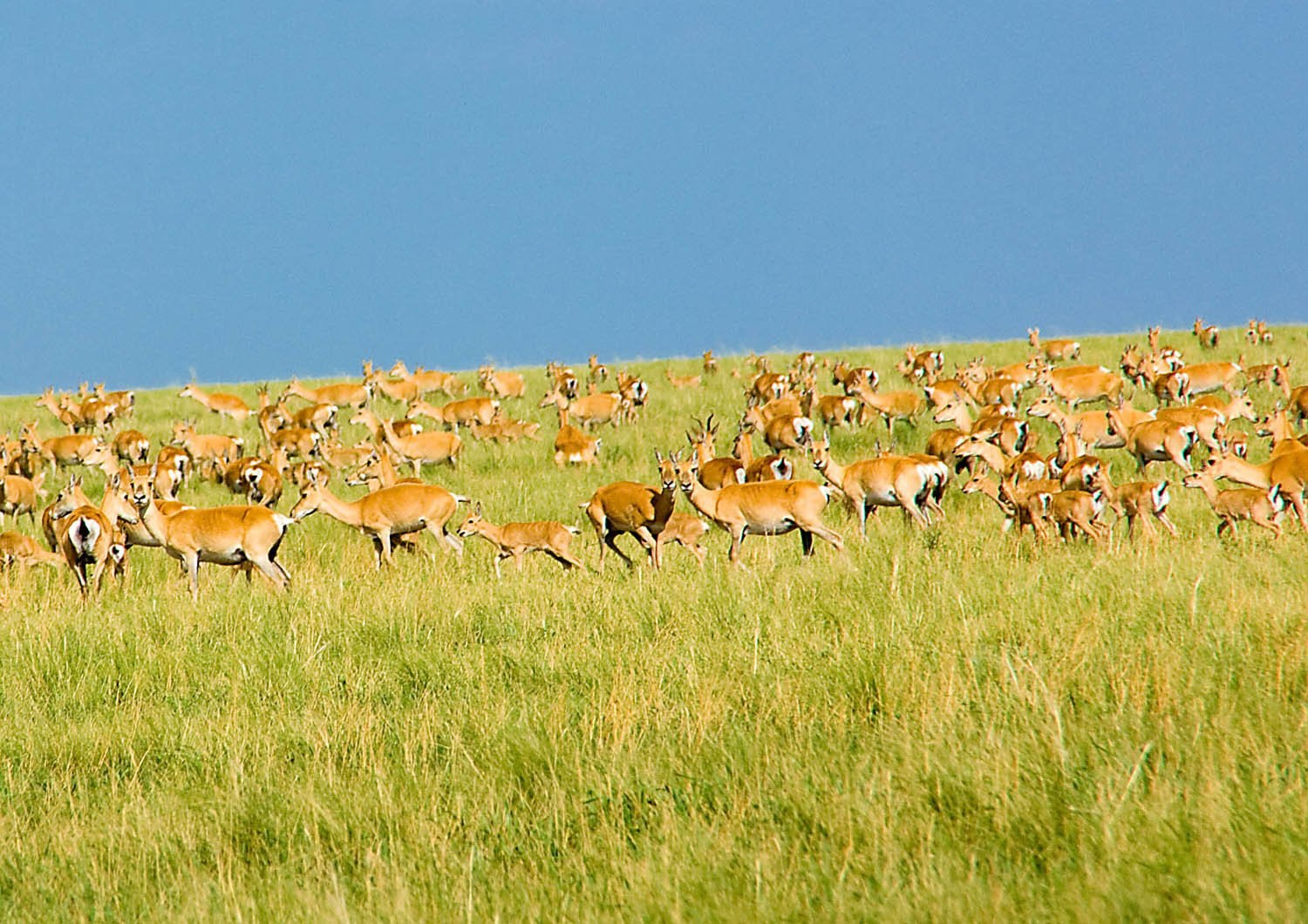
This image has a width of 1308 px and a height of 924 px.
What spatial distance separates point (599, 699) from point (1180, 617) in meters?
3.28

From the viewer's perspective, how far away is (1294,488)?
493 inches

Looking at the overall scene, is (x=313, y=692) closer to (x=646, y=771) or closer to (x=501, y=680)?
(x=501, y=680)

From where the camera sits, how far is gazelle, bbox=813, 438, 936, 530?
45.7 feet

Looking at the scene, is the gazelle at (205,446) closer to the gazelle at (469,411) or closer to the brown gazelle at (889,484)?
the gazelle at (469,411)

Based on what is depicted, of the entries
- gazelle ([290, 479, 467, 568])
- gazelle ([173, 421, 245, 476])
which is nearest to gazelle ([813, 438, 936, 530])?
gazelle ([290, 479, 467, 568])

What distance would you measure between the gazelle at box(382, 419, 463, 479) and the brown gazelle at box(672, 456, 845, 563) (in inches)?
369

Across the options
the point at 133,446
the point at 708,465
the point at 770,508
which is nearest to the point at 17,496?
the point at 133,446

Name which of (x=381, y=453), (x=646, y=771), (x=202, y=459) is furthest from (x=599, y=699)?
(x=202, y=459)

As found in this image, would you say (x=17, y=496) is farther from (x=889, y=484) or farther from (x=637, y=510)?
(x=889, y=484)

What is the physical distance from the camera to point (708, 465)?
15.8m

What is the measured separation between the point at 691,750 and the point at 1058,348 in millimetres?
29902

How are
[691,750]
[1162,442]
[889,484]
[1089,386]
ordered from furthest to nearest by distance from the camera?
1. [1089,386]
2. [1162,442]
3. [889,484]
4. [691,750]

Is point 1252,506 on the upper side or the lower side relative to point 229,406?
lower

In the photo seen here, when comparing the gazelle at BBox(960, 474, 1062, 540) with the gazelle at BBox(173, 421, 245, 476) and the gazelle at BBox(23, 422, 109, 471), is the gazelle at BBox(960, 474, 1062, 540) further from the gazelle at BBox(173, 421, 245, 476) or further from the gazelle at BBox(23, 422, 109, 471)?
the gazelle at BBox(23, 422, 109, 471)
